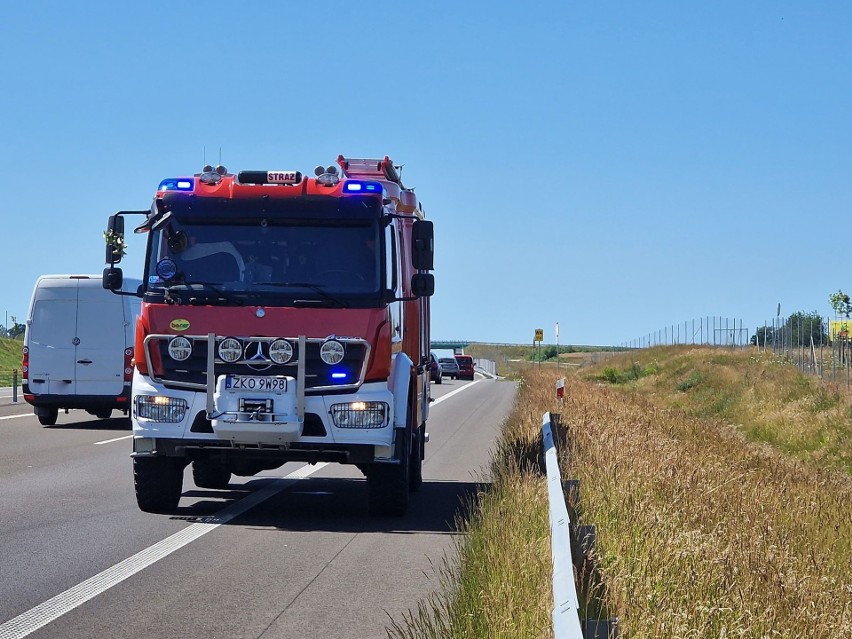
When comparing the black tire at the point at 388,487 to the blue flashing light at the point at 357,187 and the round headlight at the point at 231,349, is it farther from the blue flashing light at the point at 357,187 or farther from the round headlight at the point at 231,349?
the blue flashing light at the point at 357,187

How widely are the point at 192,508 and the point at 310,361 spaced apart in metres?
2.23

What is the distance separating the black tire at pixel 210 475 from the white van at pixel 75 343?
9.85m

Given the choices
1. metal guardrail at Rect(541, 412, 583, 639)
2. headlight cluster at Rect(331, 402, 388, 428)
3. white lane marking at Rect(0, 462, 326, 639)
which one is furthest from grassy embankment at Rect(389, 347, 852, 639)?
white lane marking at Rect(0, 462, 326, 639)

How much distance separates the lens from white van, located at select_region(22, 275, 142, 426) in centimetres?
2361

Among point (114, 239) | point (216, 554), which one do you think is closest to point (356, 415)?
point (216, 554)

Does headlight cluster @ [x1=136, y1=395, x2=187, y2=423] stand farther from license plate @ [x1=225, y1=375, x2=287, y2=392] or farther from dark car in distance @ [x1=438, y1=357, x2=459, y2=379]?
dark car in distance @ [x1=438, y1=357, x2=459, y2=379]

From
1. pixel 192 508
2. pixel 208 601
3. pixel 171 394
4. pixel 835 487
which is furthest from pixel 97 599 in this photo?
pixel 835 487

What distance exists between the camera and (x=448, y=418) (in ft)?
99.5

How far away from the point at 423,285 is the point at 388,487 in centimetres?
186

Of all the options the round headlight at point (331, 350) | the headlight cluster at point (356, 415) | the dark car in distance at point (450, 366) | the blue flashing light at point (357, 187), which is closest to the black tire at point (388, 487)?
the headlight cluster at point (356, 415)

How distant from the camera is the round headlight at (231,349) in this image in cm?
1102

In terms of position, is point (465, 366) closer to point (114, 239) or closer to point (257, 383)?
point (114, 239)

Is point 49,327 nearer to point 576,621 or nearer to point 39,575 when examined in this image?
point 39,575

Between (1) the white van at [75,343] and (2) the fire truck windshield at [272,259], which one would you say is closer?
(2) the fire truck windshield at [272,259]
